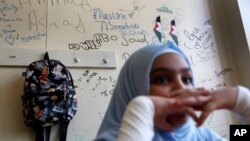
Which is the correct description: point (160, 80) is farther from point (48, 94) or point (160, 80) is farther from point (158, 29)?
point (158, 29)

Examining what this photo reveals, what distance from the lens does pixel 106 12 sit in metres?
1.95

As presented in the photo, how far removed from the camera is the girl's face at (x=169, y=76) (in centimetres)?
80

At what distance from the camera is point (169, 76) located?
2.72ft

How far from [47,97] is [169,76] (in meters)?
0.93

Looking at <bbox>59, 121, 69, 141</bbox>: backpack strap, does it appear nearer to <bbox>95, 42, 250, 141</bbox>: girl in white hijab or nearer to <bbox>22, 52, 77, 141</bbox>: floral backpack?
<bbox>22, 52, 77, 141</bbox>: floral backpack

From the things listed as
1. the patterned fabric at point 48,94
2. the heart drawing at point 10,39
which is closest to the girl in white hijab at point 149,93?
the patterned fabric at point 48,94

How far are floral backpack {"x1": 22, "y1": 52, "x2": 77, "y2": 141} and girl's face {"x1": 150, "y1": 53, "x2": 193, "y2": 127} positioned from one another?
0.87 meters

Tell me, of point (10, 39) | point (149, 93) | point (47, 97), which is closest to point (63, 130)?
point (47, 97)

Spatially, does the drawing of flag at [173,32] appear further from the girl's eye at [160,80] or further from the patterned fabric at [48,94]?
the girl's eye at [160,80]

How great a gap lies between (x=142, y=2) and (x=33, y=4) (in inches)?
29.8

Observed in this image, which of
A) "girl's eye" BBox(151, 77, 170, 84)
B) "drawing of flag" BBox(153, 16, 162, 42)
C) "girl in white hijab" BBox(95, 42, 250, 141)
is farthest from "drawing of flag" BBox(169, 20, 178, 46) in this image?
"girl's eye" BBox(151, 77, 170, 84)

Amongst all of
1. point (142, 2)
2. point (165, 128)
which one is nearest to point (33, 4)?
point (142, 2)

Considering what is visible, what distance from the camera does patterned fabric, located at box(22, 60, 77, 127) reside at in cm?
154

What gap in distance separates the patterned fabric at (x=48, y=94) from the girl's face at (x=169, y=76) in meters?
0.87
